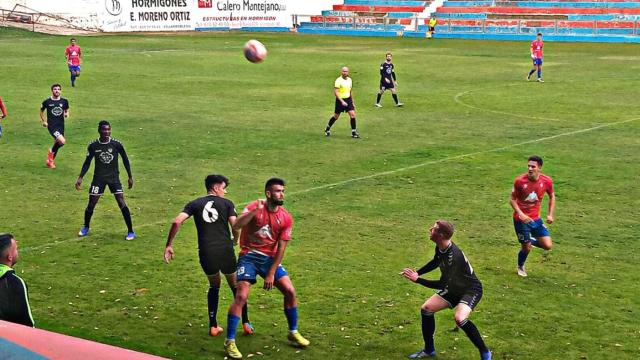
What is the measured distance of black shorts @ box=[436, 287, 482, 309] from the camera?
10.7 meters

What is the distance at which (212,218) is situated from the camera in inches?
440

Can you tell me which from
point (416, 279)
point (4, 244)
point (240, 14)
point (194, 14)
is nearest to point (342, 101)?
point (416, 279)

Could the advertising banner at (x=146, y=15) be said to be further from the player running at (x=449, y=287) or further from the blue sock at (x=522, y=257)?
the player running at (x=449, y=287)

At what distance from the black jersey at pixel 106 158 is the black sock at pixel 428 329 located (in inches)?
280

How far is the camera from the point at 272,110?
31547mm

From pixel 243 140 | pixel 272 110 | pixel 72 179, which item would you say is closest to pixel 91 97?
pixel 272 110

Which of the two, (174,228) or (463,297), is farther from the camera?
(174,228)

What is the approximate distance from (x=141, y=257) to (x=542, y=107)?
20675 mm

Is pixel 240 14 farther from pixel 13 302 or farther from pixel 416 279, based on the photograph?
pixel 13 302

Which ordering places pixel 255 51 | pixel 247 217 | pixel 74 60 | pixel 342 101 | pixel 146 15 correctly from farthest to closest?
pixel 146 15 < pixel 74 60 < pixel 342 101 < pixel 255 51 < pixel 247 217

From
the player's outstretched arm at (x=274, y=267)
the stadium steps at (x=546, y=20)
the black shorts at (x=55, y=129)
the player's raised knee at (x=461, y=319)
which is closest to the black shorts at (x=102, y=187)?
the player's outstretched arm at (x=274, y=267)

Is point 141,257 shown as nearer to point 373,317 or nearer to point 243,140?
point 373,317

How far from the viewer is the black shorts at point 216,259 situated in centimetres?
1127

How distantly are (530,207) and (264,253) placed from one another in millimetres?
4956
